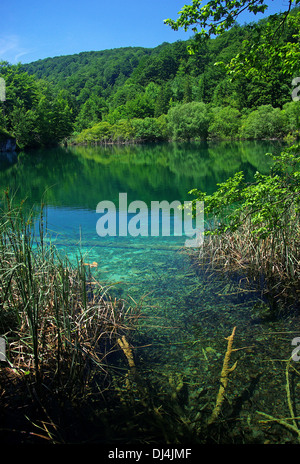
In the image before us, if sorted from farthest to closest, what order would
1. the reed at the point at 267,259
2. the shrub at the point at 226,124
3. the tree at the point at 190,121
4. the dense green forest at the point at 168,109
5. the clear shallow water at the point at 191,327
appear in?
the tree at the point at 190,121
the shrub at the point at 226,124
the dense green forest at the point at 168,109
the reed at the point at 267,259
the clear shallow water at the point at 191,327

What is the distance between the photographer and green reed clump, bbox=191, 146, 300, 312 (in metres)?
4.29

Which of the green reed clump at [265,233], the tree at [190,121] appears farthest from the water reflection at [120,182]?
the tree at [190,121]

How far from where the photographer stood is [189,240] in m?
8.49

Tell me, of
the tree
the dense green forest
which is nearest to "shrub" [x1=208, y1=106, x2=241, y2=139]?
the dense green forest

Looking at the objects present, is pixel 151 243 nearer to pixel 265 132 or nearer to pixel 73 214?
pixel 73 214

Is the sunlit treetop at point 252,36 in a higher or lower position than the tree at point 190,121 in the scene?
lower

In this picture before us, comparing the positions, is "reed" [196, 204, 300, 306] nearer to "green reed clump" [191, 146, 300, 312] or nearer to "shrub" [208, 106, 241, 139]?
"green reed clump" [191, 146, 300, 312]

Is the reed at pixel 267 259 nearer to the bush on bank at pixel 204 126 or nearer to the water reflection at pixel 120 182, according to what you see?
the water reflection at pixel 120 182

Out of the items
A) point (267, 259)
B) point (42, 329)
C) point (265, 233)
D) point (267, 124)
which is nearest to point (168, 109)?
point (267, 124)

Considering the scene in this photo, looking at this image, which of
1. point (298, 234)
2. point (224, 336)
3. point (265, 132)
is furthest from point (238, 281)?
point (265, 132)

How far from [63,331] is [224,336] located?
6.77 ft

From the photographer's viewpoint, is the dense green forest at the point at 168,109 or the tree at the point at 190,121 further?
the tree at the point at 190,121

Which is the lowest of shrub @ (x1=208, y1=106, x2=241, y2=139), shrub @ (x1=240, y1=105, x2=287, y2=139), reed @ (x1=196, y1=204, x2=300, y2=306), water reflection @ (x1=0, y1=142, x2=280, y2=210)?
reed @ (x1=196, y1=204, x2=300, y2=306)

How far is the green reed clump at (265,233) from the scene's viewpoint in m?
4.29
